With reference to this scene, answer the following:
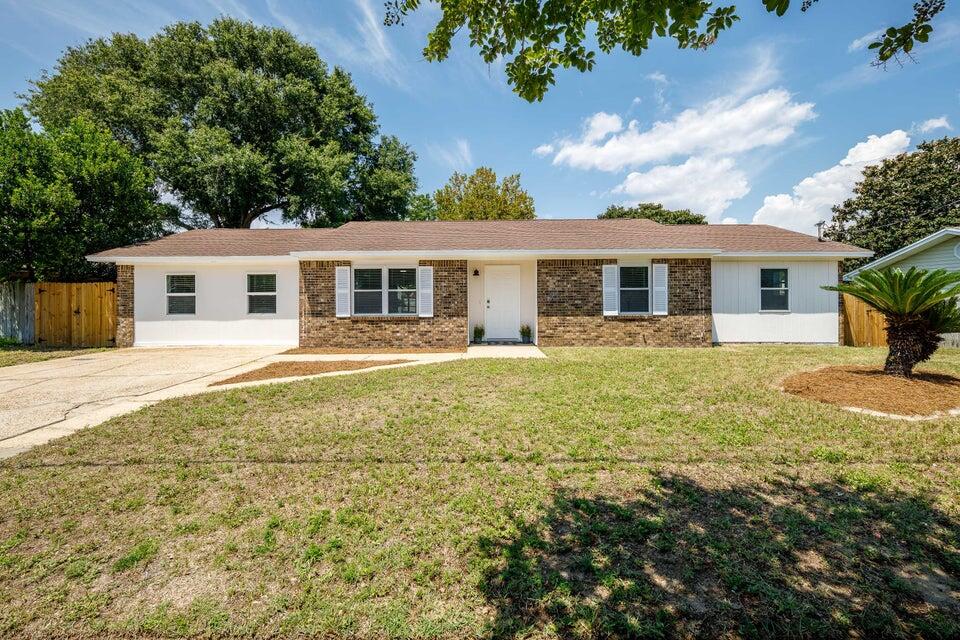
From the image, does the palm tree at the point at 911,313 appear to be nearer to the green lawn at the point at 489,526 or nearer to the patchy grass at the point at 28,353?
the green lawn at the point at 489,526

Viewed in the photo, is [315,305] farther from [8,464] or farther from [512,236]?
[8,464]

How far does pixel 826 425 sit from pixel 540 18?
17.1ft

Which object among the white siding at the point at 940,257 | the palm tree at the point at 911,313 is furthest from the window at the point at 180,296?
the white siding at the point at 940,257

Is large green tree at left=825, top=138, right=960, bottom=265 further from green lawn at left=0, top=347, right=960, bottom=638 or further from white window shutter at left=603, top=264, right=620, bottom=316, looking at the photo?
green lawn at left=0, top=347, right=960, bottom=638

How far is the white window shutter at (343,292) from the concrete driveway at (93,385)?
2.22m

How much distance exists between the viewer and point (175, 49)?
20812 mm

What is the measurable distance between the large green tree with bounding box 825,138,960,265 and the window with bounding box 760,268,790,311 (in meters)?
21.0

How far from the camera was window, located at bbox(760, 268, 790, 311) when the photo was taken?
12727 millimetres

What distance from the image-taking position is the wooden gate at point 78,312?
1296cm

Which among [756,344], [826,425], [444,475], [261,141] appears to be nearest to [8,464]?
[444,475]

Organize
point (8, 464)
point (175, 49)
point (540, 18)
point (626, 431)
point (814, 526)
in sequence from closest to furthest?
point (814, 526) < point (540, 18) < point (8, 464) < point (626, 431) < point (175, 49)

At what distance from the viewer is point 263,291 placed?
13016 millimetres

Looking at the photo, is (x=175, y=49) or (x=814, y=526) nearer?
(x=814, y=526)

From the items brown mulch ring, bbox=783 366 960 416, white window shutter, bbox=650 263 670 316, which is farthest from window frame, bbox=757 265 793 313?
brown mulch ring, bbox=783 366 960 416
